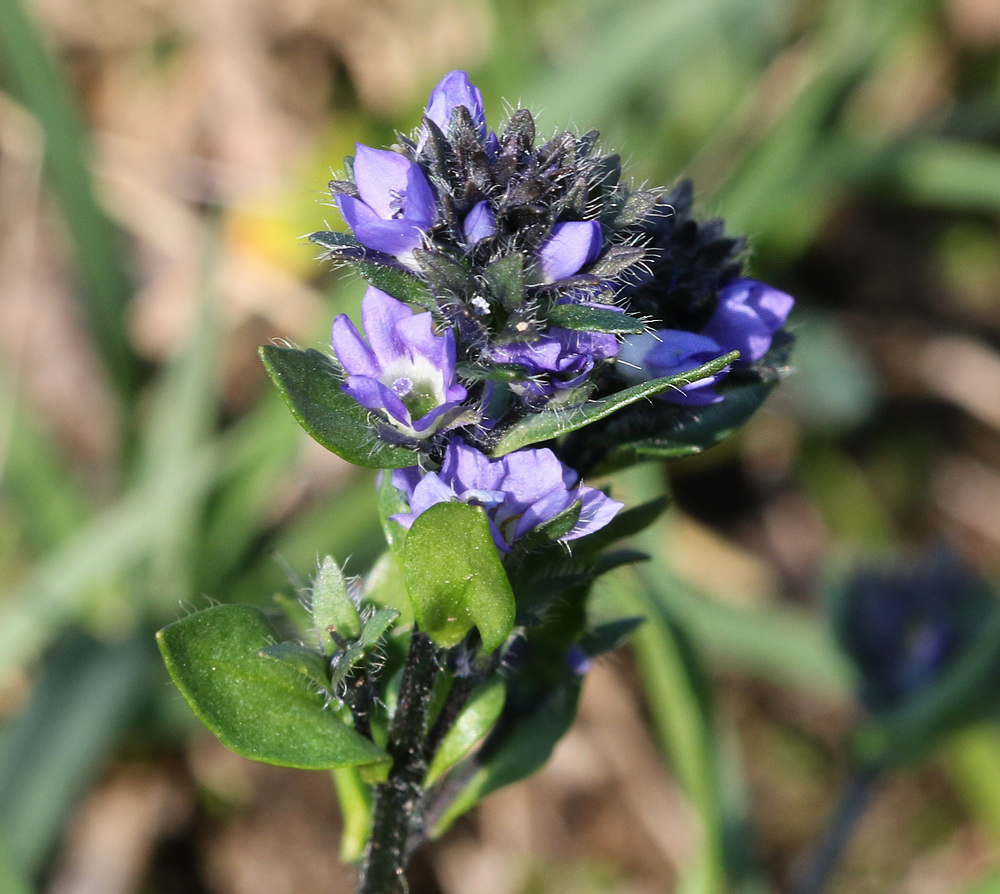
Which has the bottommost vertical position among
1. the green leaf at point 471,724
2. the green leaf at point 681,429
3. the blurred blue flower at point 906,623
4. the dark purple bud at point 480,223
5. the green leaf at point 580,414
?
the blurred blue flower at point 906,623

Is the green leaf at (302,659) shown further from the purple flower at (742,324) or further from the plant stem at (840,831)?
the plant stem at (840,831)

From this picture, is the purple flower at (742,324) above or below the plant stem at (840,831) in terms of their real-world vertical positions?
above

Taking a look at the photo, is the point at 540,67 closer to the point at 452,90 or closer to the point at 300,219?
the point at 300,219

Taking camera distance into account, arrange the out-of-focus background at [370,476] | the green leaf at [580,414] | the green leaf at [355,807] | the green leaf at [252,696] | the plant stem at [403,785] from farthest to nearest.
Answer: the out-of-focus background at [370,476], the green leaf at [355,807], the plant stem at [403,785], the green leaf at [252,696], the green leaf at [580,414]

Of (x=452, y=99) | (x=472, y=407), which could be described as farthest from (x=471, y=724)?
(x=452, y=99)

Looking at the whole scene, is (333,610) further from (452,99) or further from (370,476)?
(370,476)

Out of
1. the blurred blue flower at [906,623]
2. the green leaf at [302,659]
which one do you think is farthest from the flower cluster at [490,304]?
the blurred blue flower at [906,623]

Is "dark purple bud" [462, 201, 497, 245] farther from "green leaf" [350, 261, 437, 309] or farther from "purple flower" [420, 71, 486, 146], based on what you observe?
"purple flower" [420, 71, 486, 146]
